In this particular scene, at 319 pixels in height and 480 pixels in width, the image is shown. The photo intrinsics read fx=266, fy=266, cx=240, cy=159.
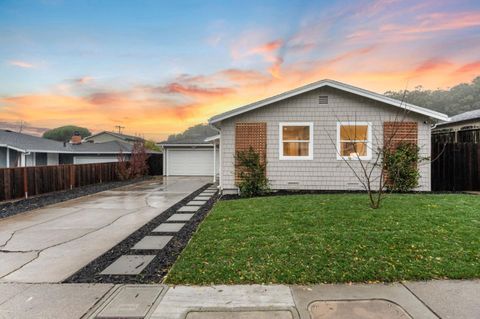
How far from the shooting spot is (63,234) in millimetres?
5672

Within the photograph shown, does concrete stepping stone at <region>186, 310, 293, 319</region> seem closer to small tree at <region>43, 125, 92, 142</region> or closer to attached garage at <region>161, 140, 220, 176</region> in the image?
attached garage at <region>161, 140, 220, 176</region>

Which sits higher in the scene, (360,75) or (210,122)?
(360,75)

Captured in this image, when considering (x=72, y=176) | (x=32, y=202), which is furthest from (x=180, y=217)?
(x=72, y=176)

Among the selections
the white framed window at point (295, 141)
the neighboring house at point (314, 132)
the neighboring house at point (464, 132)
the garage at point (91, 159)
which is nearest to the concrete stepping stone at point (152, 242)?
the neighboring house at point (314, 132)

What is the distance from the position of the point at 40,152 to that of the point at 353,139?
63.3 feet

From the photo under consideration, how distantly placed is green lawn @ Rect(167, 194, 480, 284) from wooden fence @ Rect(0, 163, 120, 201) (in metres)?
8.32

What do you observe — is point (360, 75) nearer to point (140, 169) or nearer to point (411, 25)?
point (411, 25)

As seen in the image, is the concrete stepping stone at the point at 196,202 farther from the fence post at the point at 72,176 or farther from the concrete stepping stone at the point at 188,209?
the fence post at the point at 72,176

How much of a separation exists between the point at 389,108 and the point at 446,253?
23.8 feet

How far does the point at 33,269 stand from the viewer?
3.88 meters

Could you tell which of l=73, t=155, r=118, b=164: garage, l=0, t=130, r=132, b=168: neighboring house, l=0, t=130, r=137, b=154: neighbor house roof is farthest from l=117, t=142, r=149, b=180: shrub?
l=73, t=155, r=118, b=164: garage

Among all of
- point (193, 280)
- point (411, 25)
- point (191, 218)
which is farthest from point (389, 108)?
point (193, 280)

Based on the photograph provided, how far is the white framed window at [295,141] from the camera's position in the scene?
10.2m

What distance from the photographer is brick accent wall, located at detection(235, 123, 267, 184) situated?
10.2 meters
